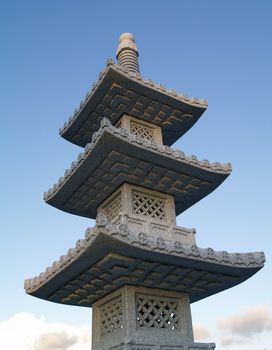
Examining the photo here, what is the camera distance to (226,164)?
16.1 meters

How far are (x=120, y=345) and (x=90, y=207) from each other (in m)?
6.81

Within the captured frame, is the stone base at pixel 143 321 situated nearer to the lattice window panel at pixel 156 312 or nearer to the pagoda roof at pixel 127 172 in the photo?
the lattice window panel at pixel 156 312

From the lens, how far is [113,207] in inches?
648

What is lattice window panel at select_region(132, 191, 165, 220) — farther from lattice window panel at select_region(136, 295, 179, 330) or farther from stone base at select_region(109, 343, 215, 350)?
stone base at select_region(109, 343, 215, 350)

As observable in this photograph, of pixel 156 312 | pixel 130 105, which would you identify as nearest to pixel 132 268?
pixel 156 312

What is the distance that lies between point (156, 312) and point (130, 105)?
28.8 feet

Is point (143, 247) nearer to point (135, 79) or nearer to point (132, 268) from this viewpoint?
point (132, 268)

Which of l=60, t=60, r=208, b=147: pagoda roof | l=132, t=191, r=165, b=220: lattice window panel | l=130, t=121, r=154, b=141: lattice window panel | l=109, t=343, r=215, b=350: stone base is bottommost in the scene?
l=109, t=343, r=215, b=350: stone base

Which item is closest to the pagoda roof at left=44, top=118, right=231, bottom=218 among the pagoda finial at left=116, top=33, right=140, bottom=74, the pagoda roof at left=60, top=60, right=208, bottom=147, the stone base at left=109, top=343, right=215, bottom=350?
the pagoda roof at left=60, top=60, right=208, bottom=147

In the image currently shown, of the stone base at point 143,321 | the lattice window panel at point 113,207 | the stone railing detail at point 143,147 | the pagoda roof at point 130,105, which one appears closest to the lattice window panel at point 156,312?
the stone base at point 143,321

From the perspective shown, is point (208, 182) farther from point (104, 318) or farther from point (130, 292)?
point (104, 318)

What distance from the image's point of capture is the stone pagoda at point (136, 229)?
1244 centimetres

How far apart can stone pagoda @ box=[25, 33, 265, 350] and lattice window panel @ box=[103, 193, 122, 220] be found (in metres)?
0.04

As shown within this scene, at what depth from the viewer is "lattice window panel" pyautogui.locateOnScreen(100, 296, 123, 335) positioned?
45.8ft
